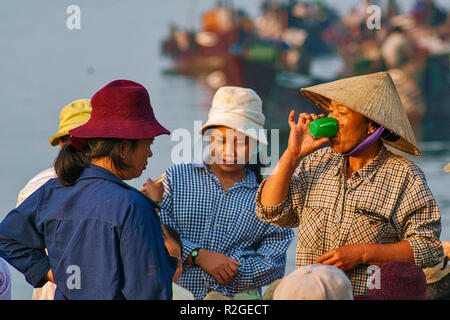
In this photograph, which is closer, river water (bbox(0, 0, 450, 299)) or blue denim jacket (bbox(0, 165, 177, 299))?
blue denim jacket (bbox(0, 165, 177, 299))

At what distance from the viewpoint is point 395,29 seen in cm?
2220

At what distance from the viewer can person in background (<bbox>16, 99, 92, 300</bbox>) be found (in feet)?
10.4

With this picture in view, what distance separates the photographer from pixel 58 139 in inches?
137

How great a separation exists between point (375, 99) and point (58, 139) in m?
1.56

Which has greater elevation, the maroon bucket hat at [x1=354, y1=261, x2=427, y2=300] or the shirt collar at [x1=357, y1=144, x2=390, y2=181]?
the shirt collar at [x1=357, y1=144, x2=390, y2=181]

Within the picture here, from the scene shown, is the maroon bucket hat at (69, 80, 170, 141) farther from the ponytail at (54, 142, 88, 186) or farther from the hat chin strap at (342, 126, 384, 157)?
the hat chin strap at (342, 126, 384, 157)

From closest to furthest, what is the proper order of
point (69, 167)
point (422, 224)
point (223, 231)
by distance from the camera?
1. point (69, 167)
2. point (422, 224)
3. point (223, 231)

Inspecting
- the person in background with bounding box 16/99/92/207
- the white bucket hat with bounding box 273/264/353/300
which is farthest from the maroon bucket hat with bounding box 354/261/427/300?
the person in background with bounding box 16/99/92/207

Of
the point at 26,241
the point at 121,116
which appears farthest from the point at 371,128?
the point at 26,241

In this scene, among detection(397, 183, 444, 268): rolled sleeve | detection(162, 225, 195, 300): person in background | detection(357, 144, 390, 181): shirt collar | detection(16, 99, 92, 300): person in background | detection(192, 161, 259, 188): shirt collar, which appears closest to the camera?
detection(397, 183, 444, 268): rolled sleeve

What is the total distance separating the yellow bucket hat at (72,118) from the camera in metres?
3.38

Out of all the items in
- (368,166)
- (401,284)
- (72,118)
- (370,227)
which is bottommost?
(401,284)

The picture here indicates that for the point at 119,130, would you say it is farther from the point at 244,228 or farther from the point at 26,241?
the point at 244,228

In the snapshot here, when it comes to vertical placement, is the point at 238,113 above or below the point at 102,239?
above
